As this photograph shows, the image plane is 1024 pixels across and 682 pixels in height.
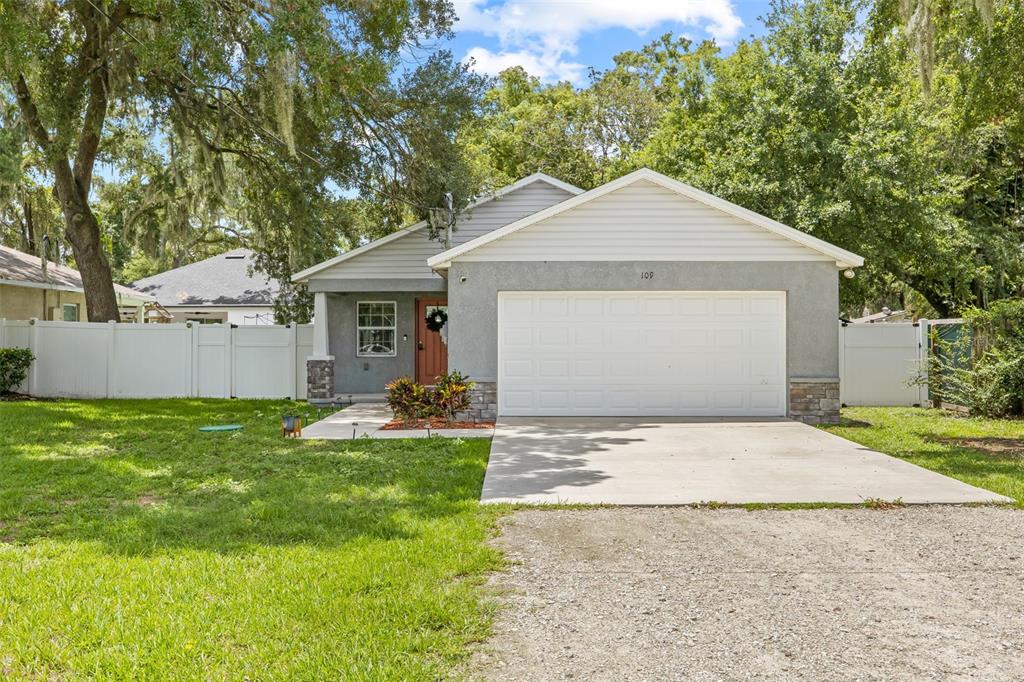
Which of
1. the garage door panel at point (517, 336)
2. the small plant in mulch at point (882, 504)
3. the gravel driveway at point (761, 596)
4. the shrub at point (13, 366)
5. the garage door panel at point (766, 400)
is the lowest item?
the gravel driveway at point (761, 596)

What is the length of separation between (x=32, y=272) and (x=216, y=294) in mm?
7530

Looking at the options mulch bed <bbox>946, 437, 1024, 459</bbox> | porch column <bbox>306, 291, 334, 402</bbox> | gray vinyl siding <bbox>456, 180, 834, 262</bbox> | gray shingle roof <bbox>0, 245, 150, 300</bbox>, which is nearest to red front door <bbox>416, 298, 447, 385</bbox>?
porch column <bbox>306, 291, 334, 402</bbox>

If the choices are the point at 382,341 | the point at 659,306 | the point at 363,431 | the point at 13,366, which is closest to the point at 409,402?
the point at 363,431

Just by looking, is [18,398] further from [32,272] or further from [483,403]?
[483,403]

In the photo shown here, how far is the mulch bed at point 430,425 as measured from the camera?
11.6 metres

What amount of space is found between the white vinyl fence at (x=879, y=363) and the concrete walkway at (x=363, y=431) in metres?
8.26

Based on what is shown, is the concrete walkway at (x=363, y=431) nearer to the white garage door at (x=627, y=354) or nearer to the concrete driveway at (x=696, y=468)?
the concrete driveway at (x=696, y=468)

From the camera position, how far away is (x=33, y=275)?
20141 mm

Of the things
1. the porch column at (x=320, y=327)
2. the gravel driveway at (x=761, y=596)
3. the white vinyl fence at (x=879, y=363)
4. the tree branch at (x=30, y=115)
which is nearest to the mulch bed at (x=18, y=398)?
the tree branch at (x=30, y=115)

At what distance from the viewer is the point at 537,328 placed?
13.1 meters

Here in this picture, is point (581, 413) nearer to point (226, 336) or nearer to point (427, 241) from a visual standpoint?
point (427, 241)

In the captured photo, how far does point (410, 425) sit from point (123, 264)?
152 ft

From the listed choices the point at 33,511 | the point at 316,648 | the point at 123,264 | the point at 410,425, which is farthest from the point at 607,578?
the point at 123,264

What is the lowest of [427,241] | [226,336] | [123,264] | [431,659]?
[431,659]
